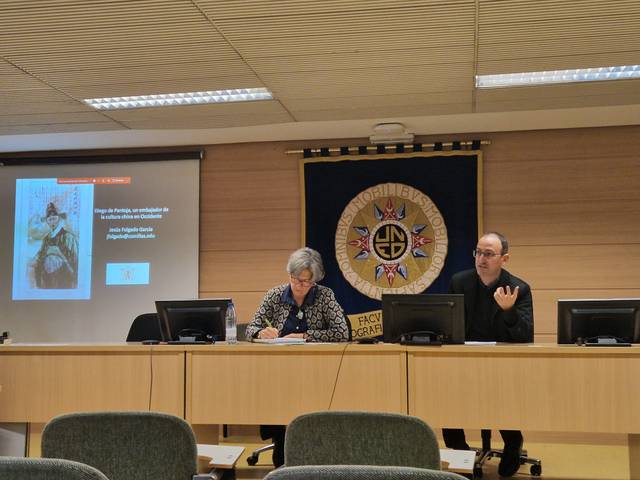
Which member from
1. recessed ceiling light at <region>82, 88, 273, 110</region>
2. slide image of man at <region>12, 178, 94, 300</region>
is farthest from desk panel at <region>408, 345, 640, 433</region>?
slide image of man at <region>12, 178, 94, 300</region>

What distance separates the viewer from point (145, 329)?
4.71m

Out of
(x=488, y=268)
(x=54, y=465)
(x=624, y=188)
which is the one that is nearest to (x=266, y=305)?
(x=488, y=268)

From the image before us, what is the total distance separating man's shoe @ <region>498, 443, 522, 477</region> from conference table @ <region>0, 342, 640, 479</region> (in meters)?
0.85

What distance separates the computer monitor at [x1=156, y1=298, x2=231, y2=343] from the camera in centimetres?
369

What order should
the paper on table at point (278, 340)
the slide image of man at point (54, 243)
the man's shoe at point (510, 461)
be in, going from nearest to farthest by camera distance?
1. the paper on table at point (278, 340)
2. the man's shoe at point (510, 461)
3. the slide image of man at point (54, 243)

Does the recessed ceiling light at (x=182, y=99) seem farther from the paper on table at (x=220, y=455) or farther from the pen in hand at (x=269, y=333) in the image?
the paper on table at (x=220, y=455)

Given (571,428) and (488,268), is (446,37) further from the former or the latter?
(571,428)

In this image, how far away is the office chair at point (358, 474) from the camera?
122 cm

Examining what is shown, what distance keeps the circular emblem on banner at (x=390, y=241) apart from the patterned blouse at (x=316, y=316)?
1787 mm

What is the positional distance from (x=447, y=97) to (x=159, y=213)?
3122mm

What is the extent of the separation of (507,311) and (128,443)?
2.51 m

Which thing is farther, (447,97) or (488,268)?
(447,97)

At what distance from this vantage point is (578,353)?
120 inches

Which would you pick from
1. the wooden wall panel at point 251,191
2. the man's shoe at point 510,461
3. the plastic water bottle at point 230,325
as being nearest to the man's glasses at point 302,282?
the plastic water bottle at point 230,325
